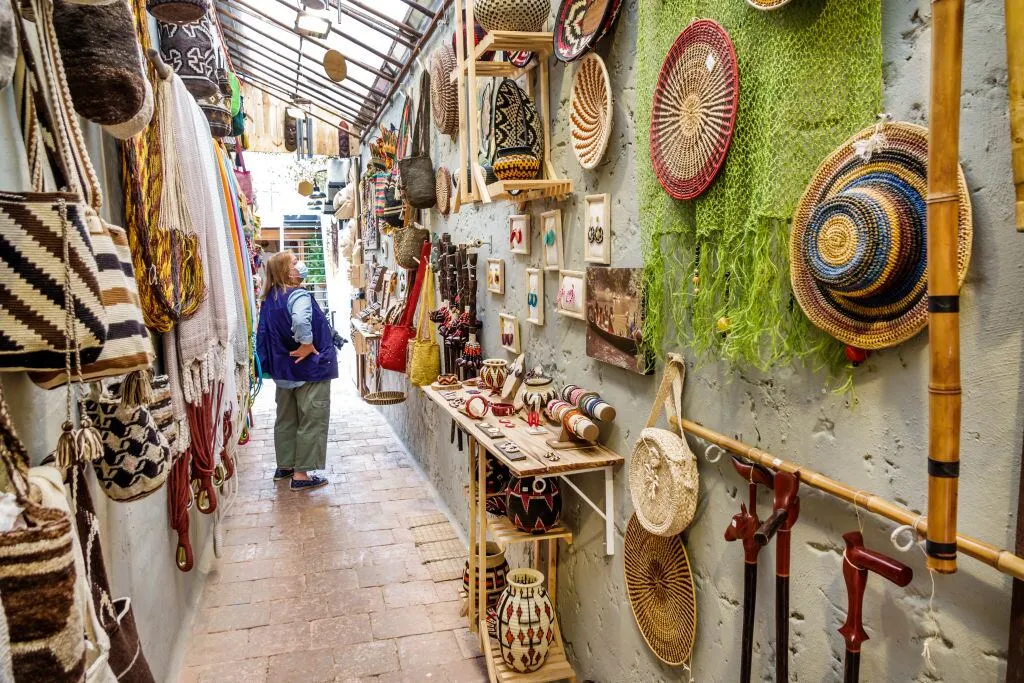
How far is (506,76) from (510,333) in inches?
38.4

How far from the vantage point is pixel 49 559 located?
725 millimetres

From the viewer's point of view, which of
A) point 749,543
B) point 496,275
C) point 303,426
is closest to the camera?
point 749,543

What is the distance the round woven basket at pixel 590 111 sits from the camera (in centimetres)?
175

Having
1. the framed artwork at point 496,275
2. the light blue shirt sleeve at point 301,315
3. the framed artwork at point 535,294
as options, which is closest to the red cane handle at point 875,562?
the framed artwork at point 535,294

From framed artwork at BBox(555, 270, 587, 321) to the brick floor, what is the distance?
1.39m

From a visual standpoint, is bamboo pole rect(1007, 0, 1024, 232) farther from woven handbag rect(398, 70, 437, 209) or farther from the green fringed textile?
woven handbag rect(398, 70, 437, 209)

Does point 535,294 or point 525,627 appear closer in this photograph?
point 525,627

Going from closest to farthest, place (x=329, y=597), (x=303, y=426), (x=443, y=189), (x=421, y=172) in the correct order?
1. (x=329, y=597)
2. (x=443, y=189)
3. (x=421, y=172)
4. (x=303, y=426)

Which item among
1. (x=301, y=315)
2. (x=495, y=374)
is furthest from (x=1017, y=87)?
(x=301, y=315)

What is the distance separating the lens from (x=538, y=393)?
216cm

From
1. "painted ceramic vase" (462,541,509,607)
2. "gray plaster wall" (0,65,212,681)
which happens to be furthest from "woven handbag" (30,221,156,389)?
"painted ceramic vase" (462,541,509,607)

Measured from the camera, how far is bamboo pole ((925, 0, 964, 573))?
0.70 metres

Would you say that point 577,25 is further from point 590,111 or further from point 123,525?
point 123,525

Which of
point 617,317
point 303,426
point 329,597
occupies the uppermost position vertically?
point 617,317
